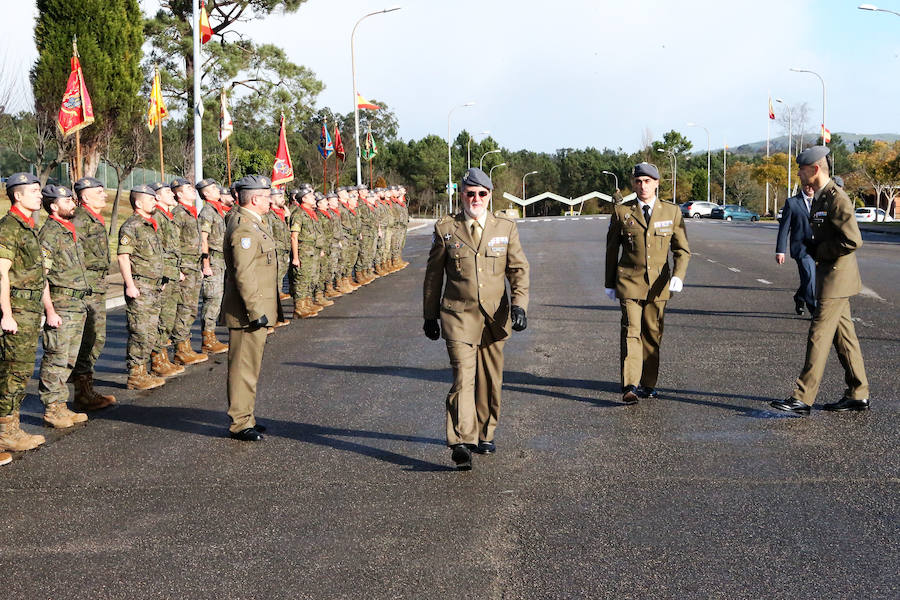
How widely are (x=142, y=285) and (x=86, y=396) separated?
130 cm

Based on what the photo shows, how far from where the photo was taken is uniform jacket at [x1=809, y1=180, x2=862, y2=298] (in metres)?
7.58

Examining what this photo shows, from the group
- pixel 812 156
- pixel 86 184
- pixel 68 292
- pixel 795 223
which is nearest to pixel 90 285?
pixel 68 292

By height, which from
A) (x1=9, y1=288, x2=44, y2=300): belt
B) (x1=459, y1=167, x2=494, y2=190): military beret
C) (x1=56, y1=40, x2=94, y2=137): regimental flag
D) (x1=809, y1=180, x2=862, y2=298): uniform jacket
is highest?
(x1=56, y1=40, x2=94, y2=137): regimental flag

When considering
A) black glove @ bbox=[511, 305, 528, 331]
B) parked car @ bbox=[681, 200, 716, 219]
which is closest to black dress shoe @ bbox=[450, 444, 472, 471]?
black glove @ bbox=[511, 305, 528, 331]

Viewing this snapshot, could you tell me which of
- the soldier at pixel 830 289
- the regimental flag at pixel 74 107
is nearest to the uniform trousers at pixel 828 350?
the soldier at pixel 830 289

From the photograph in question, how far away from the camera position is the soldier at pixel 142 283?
9.44m

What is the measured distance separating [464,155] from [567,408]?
123604 millimetres

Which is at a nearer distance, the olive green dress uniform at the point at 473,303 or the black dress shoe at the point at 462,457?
the black dress shoe at the point at 462,457

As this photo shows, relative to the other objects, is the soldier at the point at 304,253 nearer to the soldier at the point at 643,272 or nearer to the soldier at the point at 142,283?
the soldier at the point at 142,283

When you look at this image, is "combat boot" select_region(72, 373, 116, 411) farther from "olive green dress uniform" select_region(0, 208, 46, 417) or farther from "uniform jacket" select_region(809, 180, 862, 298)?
"uniform jacket" select_region(809, 180, 862, 298)

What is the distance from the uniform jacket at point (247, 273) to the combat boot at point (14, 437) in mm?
1603

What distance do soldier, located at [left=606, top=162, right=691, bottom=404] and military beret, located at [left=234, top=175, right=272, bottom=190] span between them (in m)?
2.78

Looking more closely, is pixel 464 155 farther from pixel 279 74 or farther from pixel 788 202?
pixel 788 202

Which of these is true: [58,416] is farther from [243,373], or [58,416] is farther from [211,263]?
[211,263]
